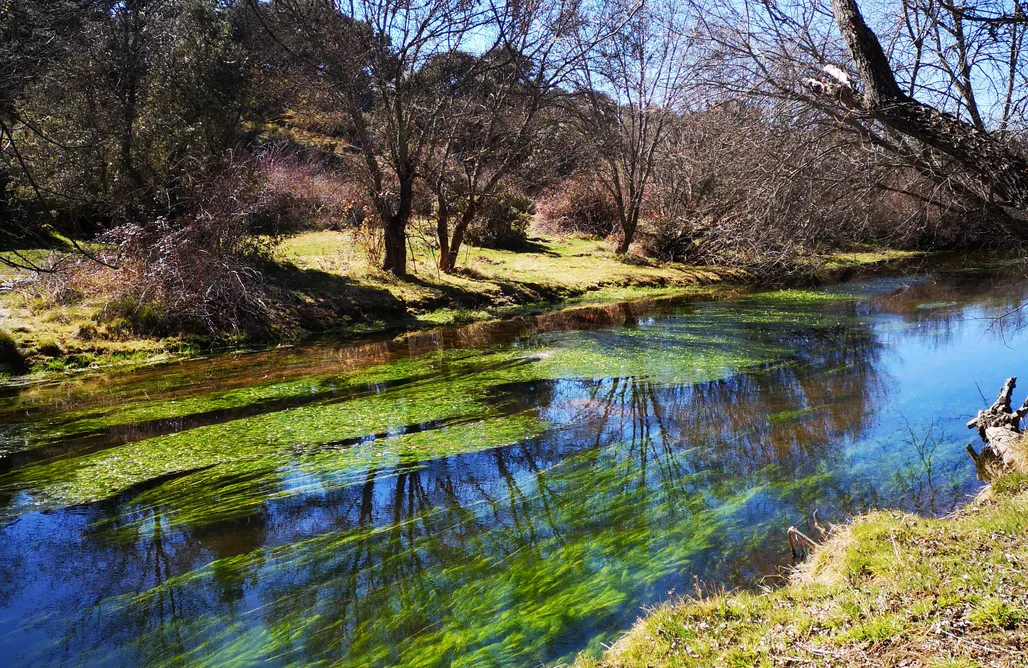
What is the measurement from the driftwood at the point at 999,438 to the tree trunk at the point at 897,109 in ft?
6.12

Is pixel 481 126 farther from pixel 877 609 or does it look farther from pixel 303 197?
pixel 877 609

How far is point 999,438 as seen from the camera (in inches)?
248

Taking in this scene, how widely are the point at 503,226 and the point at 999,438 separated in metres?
16.4

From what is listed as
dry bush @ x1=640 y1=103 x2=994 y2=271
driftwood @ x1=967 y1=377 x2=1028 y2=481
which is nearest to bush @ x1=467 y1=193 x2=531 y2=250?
dry bush @ x1=640 y1=103 x2=994 y2=271

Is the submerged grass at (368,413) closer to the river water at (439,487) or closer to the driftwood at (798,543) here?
the river water at (439,487)

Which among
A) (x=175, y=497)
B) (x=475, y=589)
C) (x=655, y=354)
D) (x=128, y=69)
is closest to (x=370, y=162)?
(x=128, y=69)

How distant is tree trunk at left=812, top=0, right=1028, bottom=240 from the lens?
5.32 meters

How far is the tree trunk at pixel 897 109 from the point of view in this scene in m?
5.32

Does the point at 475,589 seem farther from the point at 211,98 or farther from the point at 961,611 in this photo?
the point at 211,98

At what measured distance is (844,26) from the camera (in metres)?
5.39

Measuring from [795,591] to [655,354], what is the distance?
736 cm

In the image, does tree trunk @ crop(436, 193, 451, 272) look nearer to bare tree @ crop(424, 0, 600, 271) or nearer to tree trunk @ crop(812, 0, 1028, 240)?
bare tree @ crop(424, 0, 600, 271)

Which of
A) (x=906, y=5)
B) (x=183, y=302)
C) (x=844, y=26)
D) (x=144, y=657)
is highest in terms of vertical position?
(x=906, y=5)

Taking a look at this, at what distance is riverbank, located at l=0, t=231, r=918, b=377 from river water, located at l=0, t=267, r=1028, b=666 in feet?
3.45
